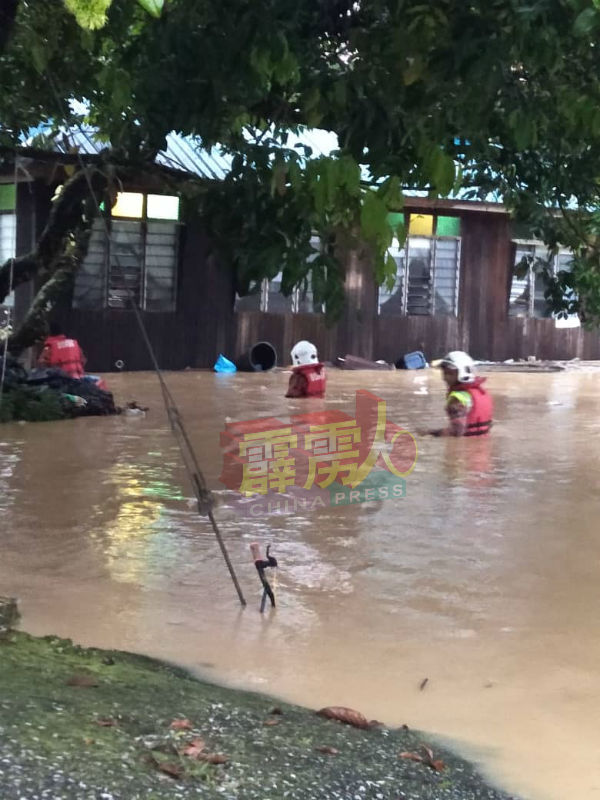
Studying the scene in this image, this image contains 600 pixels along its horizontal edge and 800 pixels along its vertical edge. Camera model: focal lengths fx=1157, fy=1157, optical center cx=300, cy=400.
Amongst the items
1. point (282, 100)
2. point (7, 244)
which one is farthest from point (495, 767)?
point (7, 244)

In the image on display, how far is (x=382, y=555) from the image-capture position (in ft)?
23.4

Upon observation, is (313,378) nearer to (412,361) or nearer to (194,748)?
(412,361)

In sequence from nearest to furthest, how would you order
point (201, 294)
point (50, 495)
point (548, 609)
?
1. point (548, 609)
2. point (50, 495)
3. point (201, 294)

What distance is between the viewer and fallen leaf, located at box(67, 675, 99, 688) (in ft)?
13.6

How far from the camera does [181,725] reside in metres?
3.80

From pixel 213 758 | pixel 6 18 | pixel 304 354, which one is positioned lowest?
pixel 213 758

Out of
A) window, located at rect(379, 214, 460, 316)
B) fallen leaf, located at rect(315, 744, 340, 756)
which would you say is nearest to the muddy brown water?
fallen leaf, located at rect(315, 744, 340, 756)

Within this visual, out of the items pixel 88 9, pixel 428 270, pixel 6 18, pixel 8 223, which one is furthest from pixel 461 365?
pixel 428 270

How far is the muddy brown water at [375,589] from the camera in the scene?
15.4 feet

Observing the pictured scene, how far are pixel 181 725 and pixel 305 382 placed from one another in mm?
12965

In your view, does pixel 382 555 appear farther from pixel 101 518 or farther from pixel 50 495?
pixel 50 495

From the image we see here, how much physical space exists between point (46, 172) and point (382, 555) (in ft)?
40.5

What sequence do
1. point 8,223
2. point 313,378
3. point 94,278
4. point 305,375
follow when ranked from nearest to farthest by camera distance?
point 305,375, point 313,378, point 8,223, point 94,278

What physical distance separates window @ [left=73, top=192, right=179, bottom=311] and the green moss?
55.0ft
